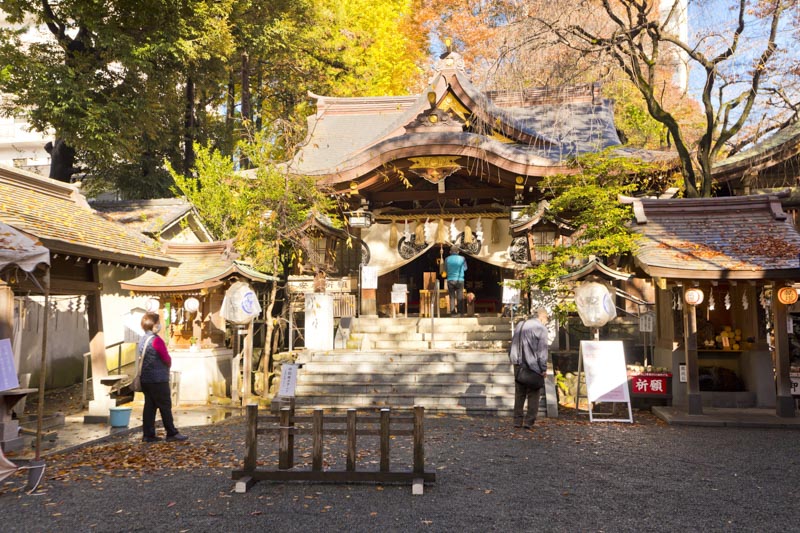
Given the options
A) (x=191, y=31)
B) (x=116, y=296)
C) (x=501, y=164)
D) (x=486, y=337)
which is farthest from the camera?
(x=116, y=296)

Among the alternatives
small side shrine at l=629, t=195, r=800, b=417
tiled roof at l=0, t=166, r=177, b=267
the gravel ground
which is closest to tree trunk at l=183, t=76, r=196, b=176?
tiled roof at l=0, t=166, r=177, b=267

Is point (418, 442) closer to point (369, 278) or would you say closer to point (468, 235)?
point (369, 278)

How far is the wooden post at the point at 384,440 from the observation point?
5.90m

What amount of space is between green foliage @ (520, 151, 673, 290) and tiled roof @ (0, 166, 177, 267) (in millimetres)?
7545

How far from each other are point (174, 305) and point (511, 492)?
1028 cm

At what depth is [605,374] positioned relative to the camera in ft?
33.7

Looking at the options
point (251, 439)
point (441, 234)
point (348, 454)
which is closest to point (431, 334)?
point (441, 234)

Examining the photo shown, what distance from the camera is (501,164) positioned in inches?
584

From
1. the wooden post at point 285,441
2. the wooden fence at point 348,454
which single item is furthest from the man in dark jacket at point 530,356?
the wooden post at point 285,441

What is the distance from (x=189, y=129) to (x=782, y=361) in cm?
1959

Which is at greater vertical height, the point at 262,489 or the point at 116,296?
the point at 116,296

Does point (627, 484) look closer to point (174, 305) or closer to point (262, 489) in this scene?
point (262, 489)

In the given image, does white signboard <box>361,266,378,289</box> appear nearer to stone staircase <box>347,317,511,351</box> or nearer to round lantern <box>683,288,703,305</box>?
stone staircase <box>347,317,511,351</box>

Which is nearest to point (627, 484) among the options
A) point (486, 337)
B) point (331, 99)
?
point (486, 337)
